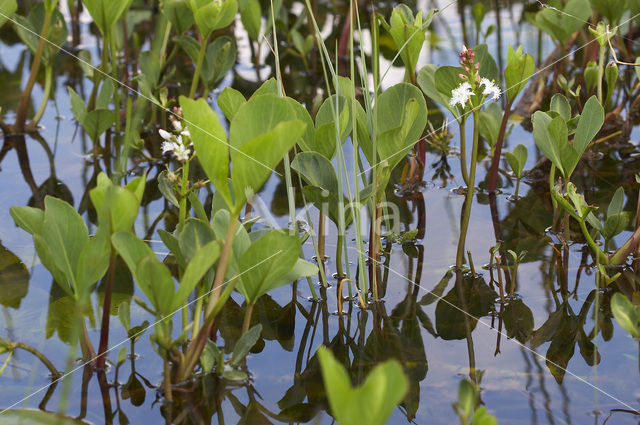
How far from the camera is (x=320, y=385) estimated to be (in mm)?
1039

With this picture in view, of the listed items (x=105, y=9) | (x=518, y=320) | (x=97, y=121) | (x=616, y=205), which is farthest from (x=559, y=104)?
(x=97, y=121)

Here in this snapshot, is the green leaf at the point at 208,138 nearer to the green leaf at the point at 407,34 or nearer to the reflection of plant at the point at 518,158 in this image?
the green leaf at the point at 407,34

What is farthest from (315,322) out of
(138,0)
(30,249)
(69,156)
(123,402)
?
(138,0)

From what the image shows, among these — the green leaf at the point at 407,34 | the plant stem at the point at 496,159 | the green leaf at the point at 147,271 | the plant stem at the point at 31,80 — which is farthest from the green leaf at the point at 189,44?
the green leaf at the point at 147,271

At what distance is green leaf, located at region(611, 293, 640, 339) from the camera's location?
37.9 inches

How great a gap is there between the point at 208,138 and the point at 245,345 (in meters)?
0.30

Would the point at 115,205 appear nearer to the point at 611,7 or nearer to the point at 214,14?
the point at 214,14

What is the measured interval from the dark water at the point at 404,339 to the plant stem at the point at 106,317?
0.02 metres

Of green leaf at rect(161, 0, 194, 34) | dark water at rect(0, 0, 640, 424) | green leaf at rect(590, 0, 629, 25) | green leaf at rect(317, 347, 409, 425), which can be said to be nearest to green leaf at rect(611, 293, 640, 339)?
dark water at rect(0, 0, 640, 424)

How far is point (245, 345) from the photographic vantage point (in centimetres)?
104

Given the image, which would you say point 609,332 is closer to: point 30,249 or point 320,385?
point 320,385

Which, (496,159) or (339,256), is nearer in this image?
(339,256)

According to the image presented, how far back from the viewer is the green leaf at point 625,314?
96cm

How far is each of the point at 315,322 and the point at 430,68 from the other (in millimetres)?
620
